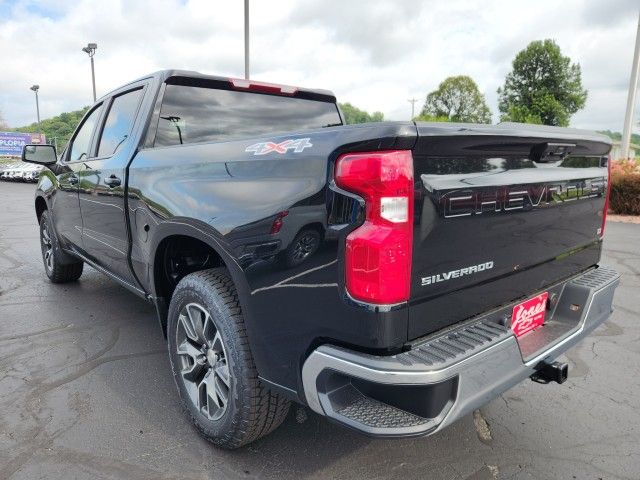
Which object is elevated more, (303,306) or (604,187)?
(604,187)

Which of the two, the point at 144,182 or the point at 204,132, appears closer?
the point at 144,182

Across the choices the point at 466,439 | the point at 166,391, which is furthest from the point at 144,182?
the point at 466,439

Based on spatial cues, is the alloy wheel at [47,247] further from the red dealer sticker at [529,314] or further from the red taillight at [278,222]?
the red dealer sticker at [529,314]

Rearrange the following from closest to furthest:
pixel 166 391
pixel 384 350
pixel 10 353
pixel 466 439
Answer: pixel 384 350, pixel 466 439, pixel 166 391, pixel 10 353

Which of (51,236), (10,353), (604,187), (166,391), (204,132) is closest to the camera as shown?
(604,187)

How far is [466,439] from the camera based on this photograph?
2.52 m

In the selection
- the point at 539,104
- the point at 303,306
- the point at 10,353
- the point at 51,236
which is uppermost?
the point at 539,104

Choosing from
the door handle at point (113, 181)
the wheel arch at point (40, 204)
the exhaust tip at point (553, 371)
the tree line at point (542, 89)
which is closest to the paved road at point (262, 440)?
the exhaust tip at point (553, 371)

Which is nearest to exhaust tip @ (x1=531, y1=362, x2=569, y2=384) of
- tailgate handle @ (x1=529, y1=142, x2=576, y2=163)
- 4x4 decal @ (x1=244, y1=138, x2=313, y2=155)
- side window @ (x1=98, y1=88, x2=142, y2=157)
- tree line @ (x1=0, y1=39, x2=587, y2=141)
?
tailgate handle @ (x1=529, y1=142, x2=576, y2=163)

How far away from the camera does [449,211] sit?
1.79 metres

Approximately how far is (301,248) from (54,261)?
4420mm

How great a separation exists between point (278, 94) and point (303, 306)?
7.50 feet

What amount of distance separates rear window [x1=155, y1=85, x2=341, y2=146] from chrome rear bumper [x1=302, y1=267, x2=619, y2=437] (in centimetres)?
201

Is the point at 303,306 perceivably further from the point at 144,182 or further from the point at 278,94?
the point at 278,94
